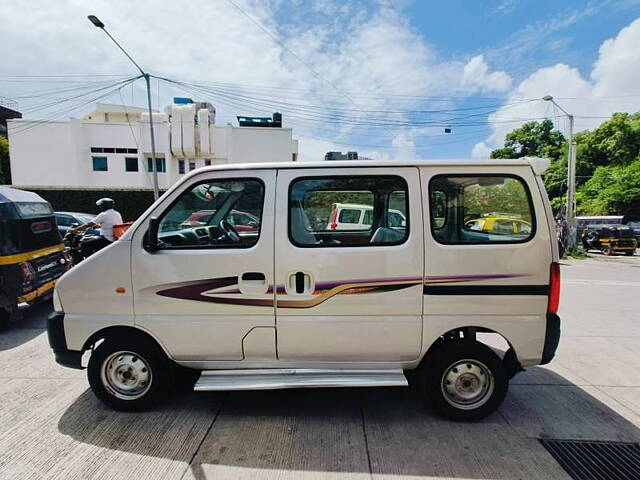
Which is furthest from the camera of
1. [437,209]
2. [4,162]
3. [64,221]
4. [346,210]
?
[4,162]

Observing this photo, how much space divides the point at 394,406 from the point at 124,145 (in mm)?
32831

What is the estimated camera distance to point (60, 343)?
2945mm

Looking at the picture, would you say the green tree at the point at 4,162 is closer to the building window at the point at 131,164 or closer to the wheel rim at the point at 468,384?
the building window at the point at 131,164

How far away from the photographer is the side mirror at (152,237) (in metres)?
2.80

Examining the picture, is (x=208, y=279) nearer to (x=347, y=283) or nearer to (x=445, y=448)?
(x=347, y=283)

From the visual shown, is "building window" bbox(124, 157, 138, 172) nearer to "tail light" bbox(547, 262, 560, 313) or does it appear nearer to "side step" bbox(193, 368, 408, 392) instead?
"side step" bbox(193, 368, 408, 392)

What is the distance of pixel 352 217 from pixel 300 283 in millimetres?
1246

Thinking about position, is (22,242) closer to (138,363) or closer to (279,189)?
(138,363)

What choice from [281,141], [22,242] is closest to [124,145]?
[281,141]

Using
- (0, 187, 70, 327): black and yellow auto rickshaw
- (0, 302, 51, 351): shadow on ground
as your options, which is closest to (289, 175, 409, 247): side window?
(0, 302, 51, 351): shadow on ground

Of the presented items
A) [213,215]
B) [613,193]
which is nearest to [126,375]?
[213,215]

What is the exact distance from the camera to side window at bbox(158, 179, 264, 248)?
2.88m

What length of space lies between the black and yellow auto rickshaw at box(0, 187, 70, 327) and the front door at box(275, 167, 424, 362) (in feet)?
15.2

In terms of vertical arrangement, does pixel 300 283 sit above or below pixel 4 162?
below
